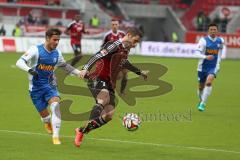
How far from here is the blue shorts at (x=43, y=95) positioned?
1377 cm

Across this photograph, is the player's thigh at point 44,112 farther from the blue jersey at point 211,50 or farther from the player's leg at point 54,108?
the blue jersey at point 211,50

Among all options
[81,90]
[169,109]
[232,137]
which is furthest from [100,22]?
[232,137]

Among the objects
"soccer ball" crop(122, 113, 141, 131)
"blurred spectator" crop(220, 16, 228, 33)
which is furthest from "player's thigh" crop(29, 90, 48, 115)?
"blurred spectator" crop(220, 16, 228, 33)

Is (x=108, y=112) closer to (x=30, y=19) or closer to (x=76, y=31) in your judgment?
Result: (x=76, y=31)

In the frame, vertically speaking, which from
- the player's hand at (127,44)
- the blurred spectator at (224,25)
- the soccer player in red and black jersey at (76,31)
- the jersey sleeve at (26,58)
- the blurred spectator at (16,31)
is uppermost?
the player's hand at (127,44)

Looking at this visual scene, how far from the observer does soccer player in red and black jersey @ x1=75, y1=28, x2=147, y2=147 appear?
13.1 meters

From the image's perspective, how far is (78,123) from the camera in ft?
56.4

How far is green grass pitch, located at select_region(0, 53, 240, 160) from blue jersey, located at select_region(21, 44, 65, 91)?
1124mm

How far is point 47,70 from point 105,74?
3.76 feet

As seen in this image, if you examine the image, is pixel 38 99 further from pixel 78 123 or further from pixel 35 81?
pixel 78 123

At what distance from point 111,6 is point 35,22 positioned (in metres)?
9.40

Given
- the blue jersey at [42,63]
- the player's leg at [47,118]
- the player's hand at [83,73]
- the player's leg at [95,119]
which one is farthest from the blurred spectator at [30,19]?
the player's hand at [83,73]

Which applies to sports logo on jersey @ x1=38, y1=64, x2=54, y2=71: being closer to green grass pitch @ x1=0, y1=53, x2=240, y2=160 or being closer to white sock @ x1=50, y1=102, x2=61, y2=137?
white sock @ x1=50, y1=102, x2=61, y2=137

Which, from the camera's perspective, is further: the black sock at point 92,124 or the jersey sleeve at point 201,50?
the jersey sleeve at point 201,50
